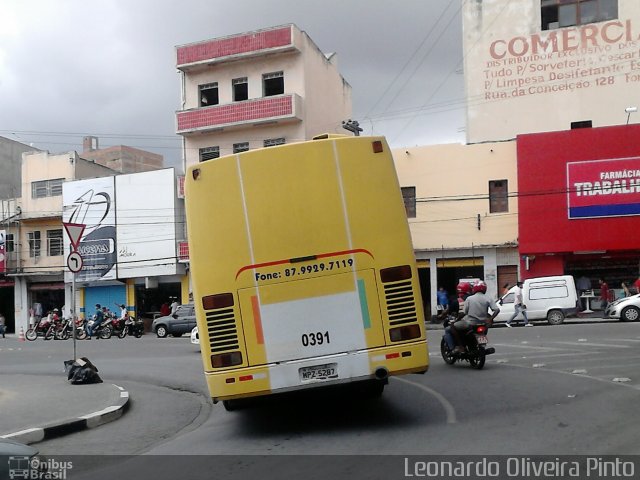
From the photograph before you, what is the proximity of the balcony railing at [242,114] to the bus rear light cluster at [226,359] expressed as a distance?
2864 centimetres

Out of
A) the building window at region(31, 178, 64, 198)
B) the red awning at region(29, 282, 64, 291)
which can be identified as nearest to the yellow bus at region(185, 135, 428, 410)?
the red awning at region(29, 282, 64, 291)

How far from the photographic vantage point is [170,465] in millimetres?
6828

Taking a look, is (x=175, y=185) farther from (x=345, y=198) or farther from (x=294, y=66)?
(x=345, y=198)

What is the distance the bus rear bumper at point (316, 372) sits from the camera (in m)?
7.48

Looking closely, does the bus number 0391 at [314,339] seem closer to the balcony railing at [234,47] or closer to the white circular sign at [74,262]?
the white circular sign at [74,262]

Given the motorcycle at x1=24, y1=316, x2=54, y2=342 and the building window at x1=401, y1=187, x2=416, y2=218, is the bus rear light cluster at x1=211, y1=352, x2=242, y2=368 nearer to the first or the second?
the building window at x1=401, y1=187, x2=416, y2=218

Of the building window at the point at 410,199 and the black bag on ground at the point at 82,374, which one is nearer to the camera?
the black bag on ground at the point at 82,374

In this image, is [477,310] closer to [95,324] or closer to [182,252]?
[95,324]

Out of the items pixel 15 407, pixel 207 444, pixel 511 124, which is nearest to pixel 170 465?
pixel 207 444

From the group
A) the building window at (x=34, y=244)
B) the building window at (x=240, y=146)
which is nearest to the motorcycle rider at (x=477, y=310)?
the building window at (x=240, y=146)

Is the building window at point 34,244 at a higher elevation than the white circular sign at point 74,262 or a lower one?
higher

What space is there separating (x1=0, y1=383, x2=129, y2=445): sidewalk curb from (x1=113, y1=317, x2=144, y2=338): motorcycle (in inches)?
894

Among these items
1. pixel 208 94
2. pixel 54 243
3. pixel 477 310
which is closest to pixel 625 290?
pixel 477 310

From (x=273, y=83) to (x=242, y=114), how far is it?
275cm
